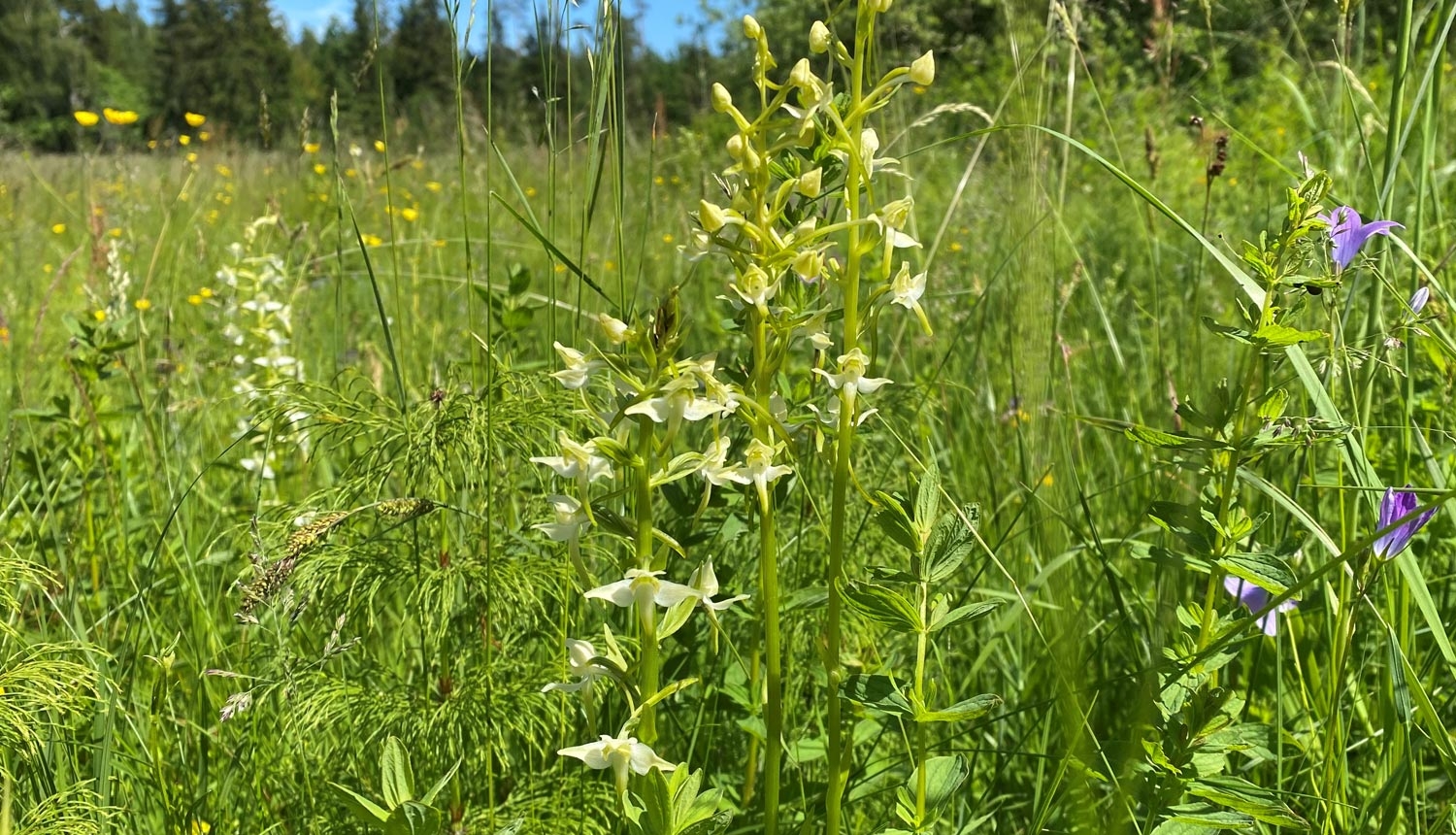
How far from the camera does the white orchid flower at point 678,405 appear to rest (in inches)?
33.2

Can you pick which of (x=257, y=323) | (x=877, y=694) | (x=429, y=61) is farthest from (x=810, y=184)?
(x=429, y=61)

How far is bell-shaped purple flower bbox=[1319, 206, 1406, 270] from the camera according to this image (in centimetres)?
111

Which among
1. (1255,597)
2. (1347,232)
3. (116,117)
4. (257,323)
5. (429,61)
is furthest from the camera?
(429,61)

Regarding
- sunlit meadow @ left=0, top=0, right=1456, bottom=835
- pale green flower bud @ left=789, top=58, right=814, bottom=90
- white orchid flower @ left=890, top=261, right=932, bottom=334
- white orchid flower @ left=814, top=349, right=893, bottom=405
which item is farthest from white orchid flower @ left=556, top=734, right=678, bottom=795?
pale green flower bud @ left=789, top=58, right=814, bottom=90

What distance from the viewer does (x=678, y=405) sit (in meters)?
0.86

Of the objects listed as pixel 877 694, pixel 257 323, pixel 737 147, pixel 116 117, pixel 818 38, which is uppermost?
pixel 116 117

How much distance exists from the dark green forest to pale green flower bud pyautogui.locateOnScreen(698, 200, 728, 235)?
276mm

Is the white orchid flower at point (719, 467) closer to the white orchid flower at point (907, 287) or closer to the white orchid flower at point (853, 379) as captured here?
the white orchid flower at point (853, 379)

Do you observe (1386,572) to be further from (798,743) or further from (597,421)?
(597,421)

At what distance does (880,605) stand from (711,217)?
14.8 inches

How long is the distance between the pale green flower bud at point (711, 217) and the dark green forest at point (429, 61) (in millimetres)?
276

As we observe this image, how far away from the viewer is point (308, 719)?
1226 millimetres

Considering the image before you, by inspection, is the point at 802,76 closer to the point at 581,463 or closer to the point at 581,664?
the point at 581,463

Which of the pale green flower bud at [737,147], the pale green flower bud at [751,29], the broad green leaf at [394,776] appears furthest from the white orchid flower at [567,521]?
the pale green flower bud at [751,29]
